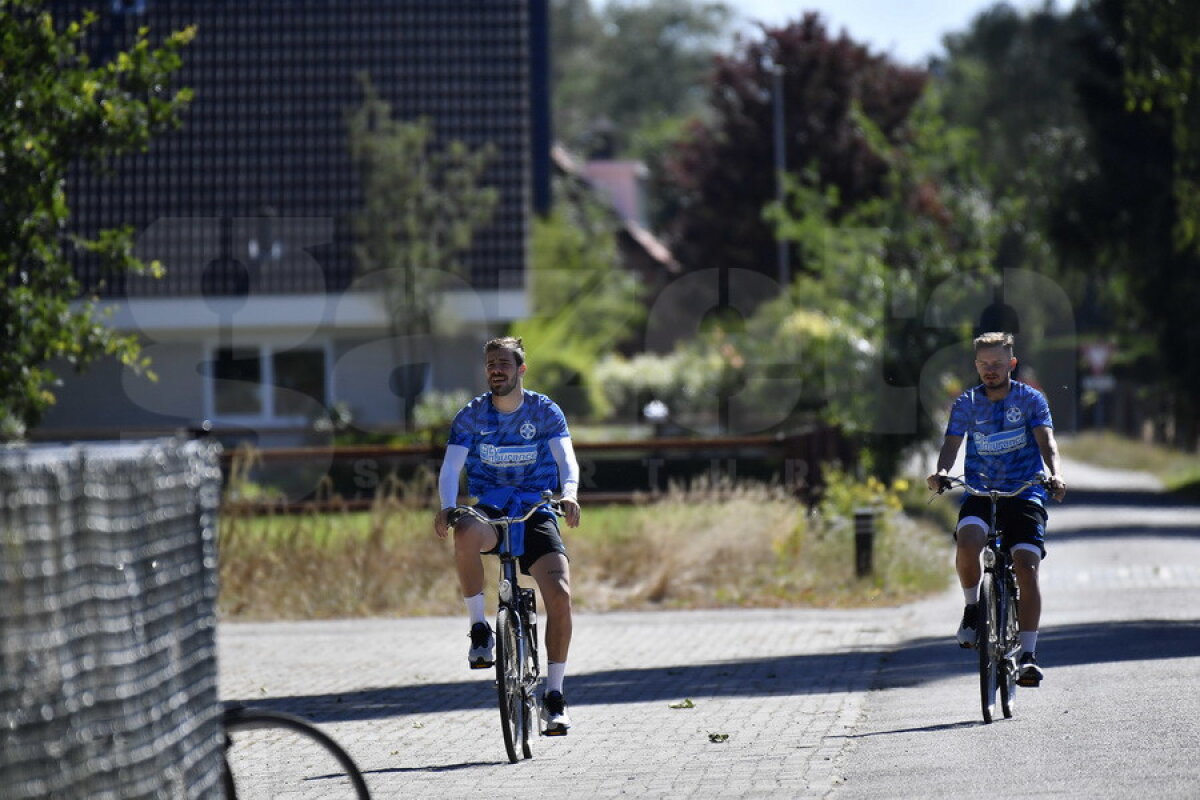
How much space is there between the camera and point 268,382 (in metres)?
32.8

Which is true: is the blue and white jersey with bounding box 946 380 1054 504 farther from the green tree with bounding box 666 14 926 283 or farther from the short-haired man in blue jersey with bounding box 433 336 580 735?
the green tree with bounding box 666 14 926 283

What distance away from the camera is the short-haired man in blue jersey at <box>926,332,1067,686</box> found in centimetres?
976

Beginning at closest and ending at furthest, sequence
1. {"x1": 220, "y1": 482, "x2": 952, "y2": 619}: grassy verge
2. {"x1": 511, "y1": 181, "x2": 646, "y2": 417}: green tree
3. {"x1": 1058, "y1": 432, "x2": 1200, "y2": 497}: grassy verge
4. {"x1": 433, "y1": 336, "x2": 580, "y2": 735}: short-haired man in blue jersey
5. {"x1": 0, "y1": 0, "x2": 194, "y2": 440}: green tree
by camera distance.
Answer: {"x1": 433, "y1": 336, "x2": 580, "y2": 735}: short-haired man in blue jersey < {"x1": 0, "y1": 0, "x2": 194, "y2": 440}: green tree < {"x1": 220, "y1": 482, "x2": 952, "y2": 619}: grassy verge < {"x1": 511, "y1": 181, "x2": 646, "y2": 417}: green tree < {"x1": 1058, "y1": 432, "x2": 1200, "y2": 497}: grassy verge

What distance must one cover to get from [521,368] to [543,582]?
1.00 meters

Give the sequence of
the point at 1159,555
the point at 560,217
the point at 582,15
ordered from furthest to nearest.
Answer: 1. the point at 582,15
2. the point at 560,217
3. the point at 1159,555

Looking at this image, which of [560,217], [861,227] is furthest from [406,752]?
[560,217]

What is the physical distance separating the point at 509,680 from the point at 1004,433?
290 centimetres

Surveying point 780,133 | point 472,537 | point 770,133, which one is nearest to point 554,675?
point 472,537

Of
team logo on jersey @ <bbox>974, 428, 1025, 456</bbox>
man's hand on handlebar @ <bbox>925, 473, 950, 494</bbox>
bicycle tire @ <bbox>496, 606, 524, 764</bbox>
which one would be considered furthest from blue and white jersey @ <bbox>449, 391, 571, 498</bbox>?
team logo on jersey @ <bbox>974, 428, 1025, 456</bbox>

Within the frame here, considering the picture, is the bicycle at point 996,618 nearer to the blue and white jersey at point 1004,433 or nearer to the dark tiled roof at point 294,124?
the blue and white jersey at point 1004,433

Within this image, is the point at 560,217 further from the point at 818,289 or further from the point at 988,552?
the point at 988,552

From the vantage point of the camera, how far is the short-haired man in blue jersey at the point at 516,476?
8914 millimetres

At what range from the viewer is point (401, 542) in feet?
54.5

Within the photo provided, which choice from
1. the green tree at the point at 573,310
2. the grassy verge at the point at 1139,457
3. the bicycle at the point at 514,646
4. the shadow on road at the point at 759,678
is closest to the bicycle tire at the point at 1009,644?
the shadow on road at the point at 759,678
